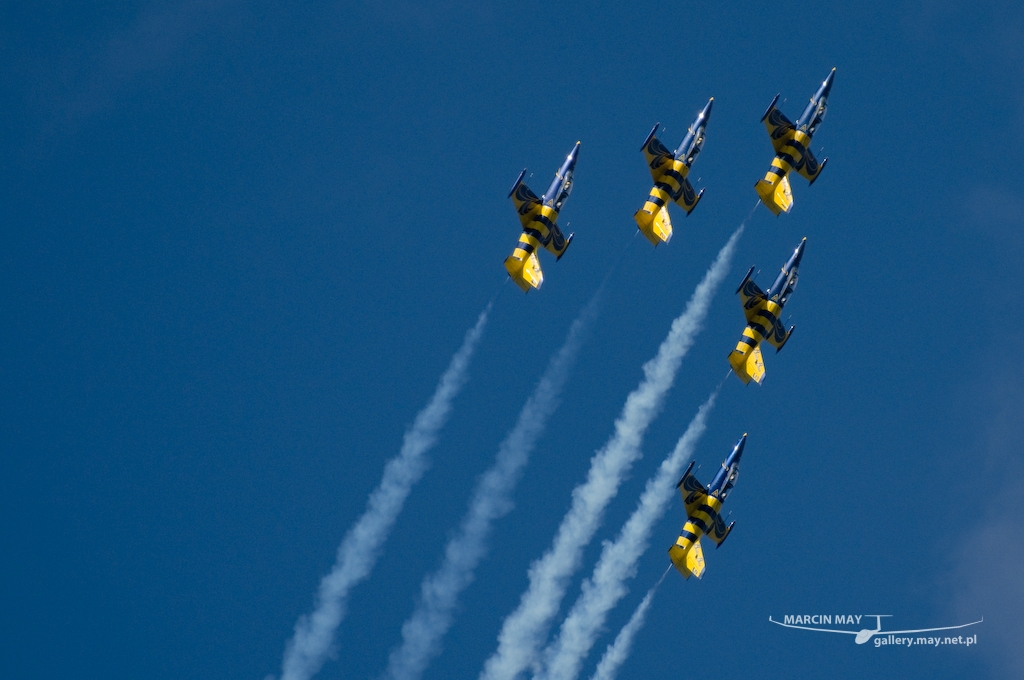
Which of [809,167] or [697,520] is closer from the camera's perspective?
[697,520]

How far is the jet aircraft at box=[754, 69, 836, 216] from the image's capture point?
251 feet

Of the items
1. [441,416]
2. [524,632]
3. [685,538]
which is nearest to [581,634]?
[524,632]

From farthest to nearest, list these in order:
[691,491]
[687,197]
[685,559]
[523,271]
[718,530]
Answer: [687,197]
[718,530]
[691,491]
[685,559]
[523,271]

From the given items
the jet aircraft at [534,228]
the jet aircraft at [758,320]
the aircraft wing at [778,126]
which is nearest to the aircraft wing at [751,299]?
the jet aircraft at [758,320]

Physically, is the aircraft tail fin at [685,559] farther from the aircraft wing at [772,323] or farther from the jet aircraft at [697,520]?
the aircraft wing at [772,323]

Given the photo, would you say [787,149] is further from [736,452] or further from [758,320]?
[736,452]

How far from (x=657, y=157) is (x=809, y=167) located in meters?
9.00

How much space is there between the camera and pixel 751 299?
247 feet

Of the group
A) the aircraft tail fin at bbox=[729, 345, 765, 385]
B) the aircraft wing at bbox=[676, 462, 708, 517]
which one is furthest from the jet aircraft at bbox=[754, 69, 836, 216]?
the aircraft wing at bbox=[676, 462, 708, 517]

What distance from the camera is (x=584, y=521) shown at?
7875cm

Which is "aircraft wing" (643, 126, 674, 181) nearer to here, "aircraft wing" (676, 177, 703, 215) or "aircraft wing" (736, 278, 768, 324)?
"aircraft wing" (676, 177, 703, 215)

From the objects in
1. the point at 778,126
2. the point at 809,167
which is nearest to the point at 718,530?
the point at 809,167

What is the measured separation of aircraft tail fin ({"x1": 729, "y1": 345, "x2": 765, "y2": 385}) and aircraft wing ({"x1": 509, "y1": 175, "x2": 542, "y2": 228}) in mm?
12565

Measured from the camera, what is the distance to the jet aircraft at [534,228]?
73625 mm
